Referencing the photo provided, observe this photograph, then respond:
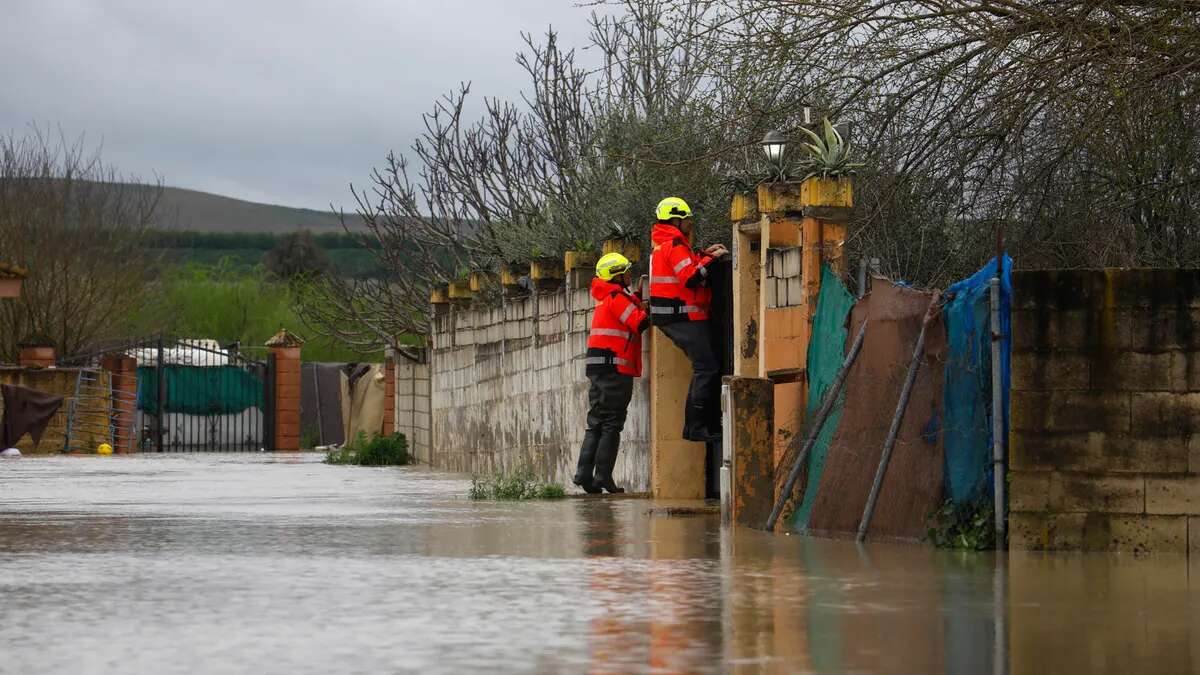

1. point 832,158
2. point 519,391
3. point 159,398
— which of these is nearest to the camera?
point 832,158

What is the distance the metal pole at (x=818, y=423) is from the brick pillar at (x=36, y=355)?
2728cm

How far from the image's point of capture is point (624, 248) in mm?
18281

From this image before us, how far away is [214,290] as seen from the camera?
2675 inches

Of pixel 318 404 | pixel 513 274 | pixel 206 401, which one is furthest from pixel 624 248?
pixel 318 404

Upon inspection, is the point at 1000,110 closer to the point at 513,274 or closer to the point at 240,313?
the point at 513,274

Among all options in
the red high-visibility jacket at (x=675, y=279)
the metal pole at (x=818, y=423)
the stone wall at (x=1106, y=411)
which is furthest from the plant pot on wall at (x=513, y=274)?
the stone wall at (x=1106, y=411)

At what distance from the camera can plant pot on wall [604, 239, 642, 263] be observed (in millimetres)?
18250

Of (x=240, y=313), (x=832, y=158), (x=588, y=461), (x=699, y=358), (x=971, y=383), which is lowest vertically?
(x=588, y=461)

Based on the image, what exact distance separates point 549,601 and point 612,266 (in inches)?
349

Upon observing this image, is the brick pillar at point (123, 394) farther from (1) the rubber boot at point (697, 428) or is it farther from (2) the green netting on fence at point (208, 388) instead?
(1) the rubber boot at point (697, 428)

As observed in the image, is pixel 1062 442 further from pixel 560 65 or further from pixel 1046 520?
pixel 560 65

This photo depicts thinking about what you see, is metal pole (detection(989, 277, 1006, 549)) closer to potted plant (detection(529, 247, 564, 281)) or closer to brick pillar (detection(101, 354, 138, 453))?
potted plant (detection(529, 247, 564, 281))

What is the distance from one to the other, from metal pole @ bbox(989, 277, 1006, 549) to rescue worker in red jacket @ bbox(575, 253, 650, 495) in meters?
5.83

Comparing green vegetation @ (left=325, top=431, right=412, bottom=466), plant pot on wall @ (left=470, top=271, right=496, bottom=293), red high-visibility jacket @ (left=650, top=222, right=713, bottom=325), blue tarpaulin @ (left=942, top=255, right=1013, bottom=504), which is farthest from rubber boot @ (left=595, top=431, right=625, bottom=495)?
green vegetation @ (left=325, top=431, right=412, bottom=466)
